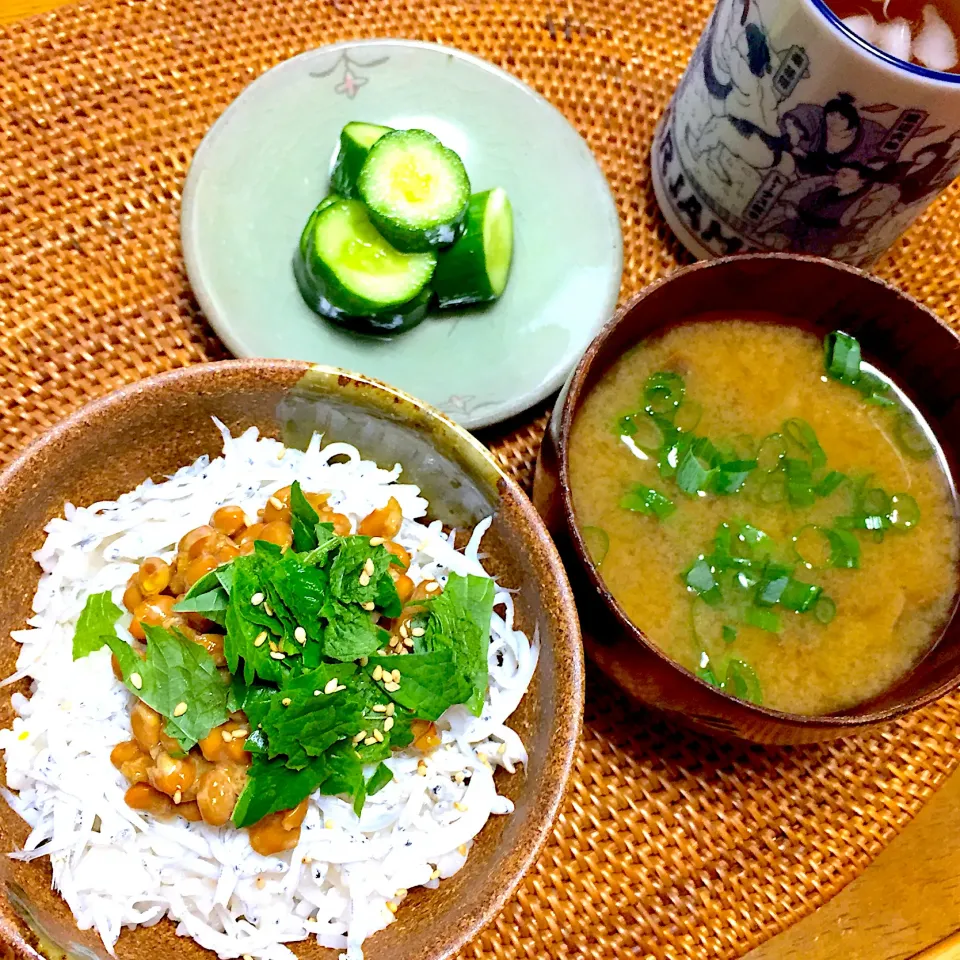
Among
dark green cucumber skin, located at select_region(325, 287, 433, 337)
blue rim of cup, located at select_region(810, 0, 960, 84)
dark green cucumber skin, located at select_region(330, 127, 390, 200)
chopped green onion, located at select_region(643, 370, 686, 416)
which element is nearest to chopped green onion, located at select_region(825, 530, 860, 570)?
chopped green onion, located at select_region(643, 370, 686, 416)

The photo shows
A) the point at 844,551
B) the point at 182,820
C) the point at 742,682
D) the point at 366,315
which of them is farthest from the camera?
the point at 366,315

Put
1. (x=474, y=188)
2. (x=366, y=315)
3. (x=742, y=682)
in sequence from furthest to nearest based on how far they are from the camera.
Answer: (x=474, y=188), (x=366, y=315), (x=742, y=682)

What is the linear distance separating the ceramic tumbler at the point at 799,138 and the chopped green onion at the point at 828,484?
51 cm

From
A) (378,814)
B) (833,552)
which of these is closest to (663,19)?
(833,552)

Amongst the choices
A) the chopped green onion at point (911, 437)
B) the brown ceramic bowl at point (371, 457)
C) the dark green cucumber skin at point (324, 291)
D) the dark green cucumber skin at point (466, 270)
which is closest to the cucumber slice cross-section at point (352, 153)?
the dark green cucumber skin at point (324, 291)

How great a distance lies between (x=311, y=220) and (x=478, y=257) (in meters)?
0.36

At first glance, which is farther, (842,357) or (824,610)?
(842,357)

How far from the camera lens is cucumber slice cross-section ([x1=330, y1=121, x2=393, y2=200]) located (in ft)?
6.41

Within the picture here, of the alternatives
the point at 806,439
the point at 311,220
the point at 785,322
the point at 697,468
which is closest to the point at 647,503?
the point at 697,468

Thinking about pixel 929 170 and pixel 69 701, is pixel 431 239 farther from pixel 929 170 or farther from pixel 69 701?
pixel 69 701

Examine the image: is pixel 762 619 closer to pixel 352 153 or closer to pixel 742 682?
pixel 742 682

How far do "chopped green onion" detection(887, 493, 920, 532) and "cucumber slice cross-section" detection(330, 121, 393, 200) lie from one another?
4.15 ft

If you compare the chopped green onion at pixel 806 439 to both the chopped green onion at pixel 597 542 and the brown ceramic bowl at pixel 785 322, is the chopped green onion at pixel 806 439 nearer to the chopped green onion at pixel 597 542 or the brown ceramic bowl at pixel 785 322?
the brown ceramic bowl at pixel 785 322

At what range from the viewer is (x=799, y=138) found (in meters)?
1.69
